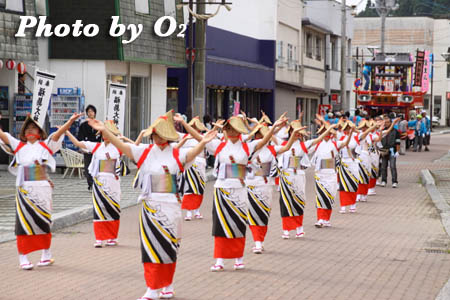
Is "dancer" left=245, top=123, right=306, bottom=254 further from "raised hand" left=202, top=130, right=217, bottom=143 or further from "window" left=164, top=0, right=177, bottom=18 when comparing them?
"window" left=164, top=0, right=177, bottom=18

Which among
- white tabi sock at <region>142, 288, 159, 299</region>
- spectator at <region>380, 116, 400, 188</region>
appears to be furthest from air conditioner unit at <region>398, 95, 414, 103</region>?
white tabi sock at <region>142, 288, 159, 299</region>

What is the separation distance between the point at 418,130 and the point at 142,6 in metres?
20.7

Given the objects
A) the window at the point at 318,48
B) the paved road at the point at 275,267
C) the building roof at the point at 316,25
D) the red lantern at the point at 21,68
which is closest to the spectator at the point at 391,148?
the paved road at the point at 275,267

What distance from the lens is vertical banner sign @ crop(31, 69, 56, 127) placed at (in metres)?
19.7

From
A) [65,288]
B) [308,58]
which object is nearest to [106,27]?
[65,288]

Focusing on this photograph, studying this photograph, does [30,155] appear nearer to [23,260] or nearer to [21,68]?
[23,260]

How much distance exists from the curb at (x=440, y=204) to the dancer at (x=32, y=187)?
4803 mm

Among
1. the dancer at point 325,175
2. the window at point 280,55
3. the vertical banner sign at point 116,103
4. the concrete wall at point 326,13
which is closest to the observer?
the dancer at point 325,175

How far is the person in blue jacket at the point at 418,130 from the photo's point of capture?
4119cm

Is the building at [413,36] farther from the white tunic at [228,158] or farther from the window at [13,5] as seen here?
the white tunic at [228,158]

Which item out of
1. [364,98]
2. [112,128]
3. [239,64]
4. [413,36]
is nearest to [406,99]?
[364,98]

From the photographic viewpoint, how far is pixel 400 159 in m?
36.3

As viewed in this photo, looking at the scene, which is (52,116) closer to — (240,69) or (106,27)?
(106,27)

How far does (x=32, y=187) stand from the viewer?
34.5ft
